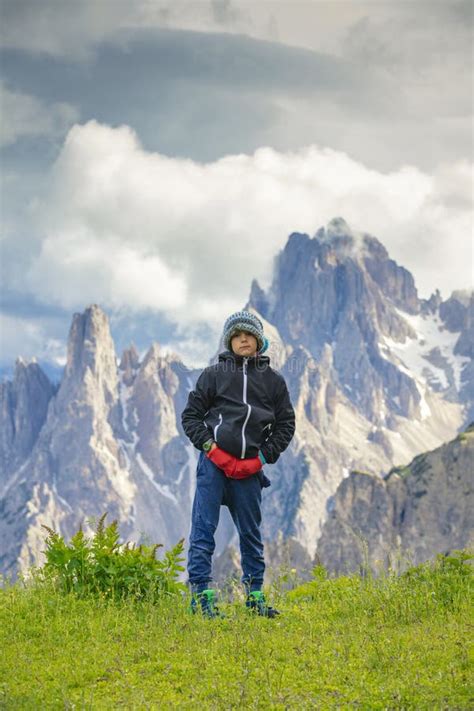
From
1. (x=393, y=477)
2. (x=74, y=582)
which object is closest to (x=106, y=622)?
(x=74, y=582)

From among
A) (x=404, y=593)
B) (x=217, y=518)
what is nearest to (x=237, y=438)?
(x=217, y=518)

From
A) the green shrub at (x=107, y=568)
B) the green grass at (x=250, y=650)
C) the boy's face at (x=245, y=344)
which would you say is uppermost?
the boy's face at (x=245, y=344)

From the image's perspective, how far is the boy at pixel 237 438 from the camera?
9.52 m

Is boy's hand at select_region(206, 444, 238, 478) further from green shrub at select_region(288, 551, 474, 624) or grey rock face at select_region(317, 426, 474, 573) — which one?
grey rock face at select_region(317, 426, 474, 573)

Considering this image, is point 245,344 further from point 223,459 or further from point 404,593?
point 404,593

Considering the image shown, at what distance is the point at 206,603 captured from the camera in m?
Answer: 9.10

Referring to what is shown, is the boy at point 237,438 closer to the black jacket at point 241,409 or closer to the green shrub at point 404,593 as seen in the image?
the black jacket at point 241,409

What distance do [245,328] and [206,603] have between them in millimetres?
3147

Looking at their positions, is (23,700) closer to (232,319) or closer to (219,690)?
(219,690)

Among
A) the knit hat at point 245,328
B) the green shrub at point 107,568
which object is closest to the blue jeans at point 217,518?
the green shrub at point 107,568

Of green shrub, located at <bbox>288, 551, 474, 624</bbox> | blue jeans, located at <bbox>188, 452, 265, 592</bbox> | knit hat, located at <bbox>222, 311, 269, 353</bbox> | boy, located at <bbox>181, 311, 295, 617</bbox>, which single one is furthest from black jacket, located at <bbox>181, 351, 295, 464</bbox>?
green shrub, located at <bbox>288, 551, 474, 624</bbox>

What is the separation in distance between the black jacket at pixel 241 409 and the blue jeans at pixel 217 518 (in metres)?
0.35

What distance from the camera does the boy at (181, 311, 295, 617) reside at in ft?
31.2

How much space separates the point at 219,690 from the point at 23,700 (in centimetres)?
147
